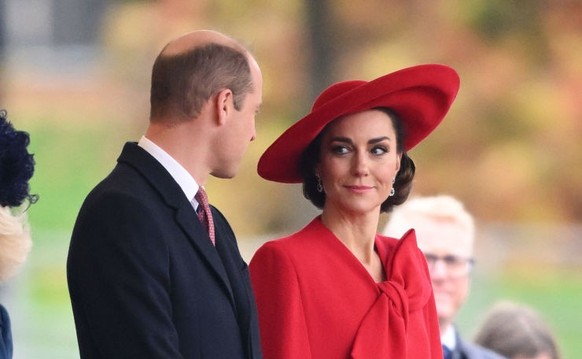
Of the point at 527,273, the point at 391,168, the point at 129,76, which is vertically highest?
the point at 129,76

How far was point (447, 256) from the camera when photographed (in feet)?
12.4

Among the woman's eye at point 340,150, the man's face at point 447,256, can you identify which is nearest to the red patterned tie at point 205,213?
the woman's eye at point 340,150

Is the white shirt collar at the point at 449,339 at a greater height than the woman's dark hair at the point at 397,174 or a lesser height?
lesser

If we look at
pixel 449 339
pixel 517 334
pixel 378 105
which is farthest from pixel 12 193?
pixel 517 334

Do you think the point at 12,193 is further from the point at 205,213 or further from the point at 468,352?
the point at 468,352

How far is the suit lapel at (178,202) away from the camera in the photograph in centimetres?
189

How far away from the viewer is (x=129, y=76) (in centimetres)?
425

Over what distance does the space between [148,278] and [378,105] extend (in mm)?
795

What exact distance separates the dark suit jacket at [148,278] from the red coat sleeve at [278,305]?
29cm

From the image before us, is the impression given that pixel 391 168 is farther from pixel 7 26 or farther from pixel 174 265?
pixel 7 26

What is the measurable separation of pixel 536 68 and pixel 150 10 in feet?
4.62

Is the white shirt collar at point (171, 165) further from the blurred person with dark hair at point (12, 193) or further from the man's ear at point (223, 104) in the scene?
the blurred person with dark hair at point (12, 193)

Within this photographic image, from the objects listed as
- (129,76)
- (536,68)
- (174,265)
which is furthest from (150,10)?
(174,265)

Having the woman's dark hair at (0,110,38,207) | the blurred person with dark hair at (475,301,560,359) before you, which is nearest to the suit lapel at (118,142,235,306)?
the woman's dark hair at (0,110,38,207)
